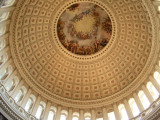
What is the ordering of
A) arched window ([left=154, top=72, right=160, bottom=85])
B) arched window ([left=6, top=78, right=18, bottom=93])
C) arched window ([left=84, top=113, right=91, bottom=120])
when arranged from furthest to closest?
1. arched window ([left=84, top=113, right=91, bottom=120])
2. arched window ([left=154, top=72, right=160, bottom=85])
3. arched window ([left=6, top=78, right=18, bottom=93])

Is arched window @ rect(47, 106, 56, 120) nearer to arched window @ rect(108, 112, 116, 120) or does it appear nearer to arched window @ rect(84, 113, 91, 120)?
arched window @ rect(84, 113, 91, 120)

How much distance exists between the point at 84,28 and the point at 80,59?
4751mm

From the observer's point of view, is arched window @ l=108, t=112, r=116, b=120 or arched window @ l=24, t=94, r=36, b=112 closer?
arched window @ l=24, t=94, r=36, b=112

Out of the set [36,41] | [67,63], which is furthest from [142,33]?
[36,41]

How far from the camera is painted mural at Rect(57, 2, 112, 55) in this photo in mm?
29328

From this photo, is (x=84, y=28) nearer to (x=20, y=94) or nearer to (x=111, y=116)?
(x=111, y=116)

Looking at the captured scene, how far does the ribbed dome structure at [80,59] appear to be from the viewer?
22328 millimetres

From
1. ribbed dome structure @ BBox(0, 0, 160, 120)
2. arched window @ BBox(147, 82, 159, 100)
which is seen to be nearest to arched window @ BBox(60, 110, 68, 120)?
ribbed dome structure @ BBox(0, 0, 160, 120)

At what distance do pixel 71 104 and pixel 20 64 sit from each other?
8.30m

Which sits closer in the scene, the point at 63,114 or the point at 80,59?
the point at 63,114

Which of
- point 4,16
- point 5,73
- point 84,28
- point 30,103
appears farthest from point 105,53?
point 4,16

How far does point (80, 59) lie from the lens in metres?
30.6

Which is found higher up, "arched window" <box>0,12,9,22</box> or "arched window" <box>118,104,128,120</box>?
"arched window" <box>0,12,9,22</box>

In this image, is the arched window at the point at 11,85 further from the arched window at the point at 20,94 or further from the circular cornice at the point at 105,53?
the circular cornice at the point at 105,53
